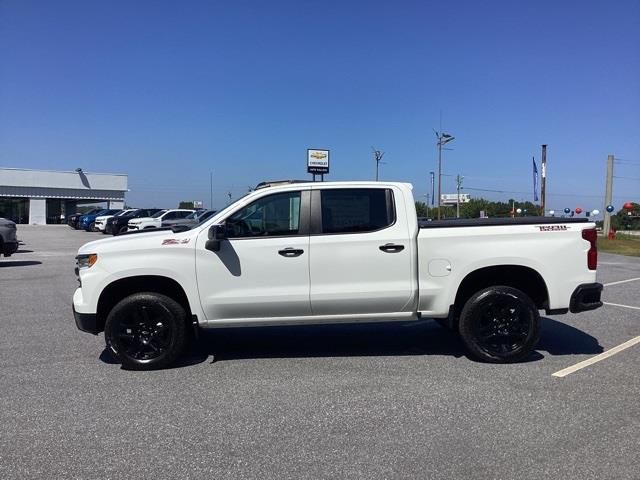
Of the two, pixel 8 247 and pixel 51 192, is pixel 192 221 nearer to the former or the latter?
pixel 8 247

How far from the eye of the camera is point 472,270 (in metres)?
5.83

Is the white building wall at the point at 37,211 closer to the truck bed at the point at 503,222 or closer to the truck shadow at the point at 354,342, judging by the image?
the truck shadow at the point at 354,342

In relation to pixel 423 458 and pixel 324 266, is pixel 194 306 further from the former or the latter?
pixel 423 458

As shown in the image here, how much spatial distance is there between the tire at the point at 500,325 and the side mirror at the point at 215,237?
2691 millimetres

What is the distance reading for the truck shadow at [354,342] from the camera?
6312 millimetres

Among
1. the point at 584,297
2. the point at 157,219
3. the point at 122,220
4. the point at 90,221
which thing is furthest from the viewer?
the point at 90,221

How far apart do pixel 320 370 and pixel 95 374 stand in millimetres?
2291

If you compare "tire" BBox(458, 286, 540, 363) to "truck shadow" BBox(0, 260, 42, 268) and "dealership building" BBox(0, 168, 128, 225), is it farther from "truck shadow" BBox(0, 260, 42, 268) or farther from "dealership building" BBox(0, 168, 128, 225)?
"dealership building" BBox(0, 168, 128, 225)

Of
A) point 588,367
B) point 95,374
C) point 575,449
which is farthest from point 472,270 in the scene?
point 95,374

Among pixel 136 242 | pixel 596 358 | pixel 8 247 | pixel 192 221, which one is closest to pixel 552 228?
pixel 596 358

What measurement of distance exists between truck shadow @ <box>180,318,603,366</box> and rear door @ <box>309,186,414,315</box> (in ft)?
2.62

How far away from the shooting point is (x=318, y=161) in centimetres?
3644

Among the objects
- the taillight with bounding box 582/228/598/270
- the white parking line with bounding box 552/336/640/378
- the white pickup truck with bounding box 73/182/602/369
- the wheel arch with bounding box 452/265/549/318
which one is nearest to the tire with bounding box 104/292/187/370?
the white pickup truck with bounding box 73/182/602/369

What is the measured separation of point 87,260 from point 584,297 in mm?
5278
